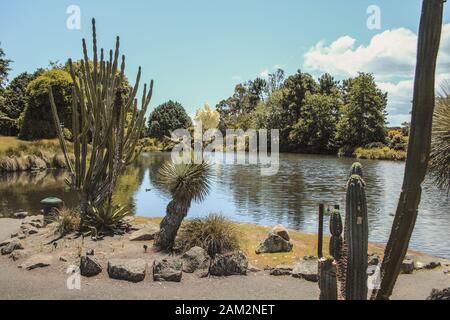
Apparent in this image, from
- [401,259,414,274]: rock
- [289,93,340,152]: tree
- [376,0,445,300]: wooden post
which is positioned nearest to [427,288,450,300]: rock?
[376,0,445,300]: wooden post

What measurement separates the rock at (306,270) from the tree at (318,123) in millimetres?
58340

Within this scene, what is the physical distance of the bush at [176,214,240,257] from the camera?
9812mm

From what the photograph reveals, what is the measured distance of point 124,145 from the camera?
12.8m

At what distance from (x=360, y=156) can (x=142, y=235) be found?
50.8m

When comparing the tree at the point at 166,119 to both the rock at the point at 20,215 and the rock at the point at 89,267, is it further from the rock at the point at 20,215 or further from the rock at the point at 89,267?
the rock at the point at 89,267

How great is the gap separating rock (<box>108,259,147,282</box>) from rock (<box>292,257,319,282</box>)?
2.96 metres

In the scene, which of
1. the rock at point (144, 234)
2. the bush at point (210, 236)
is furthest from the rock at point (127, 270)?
the rock at point (144, 234)

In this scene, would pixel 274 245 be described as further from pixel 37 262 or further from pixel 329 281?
pixel 329 281

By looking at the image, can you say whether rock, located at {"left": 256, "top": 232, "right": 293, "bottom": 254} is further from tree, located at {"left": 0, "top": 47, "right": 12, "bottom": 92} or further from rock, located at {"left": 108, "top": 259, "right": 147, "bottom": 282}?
tree, located at {"left": 0, "top": 47, "right": 12, "bottom": 92}

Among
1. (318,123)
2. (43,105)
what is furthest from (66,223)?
(318,123)

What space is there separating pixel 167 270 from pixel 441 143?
17.8ft

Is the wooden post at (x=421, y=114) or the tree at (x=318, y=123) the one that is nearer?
the wooden post at (x=421, y=114)

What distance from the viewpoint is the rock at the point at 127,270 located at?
8188 mm

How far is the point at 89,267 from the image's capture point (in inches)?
332
